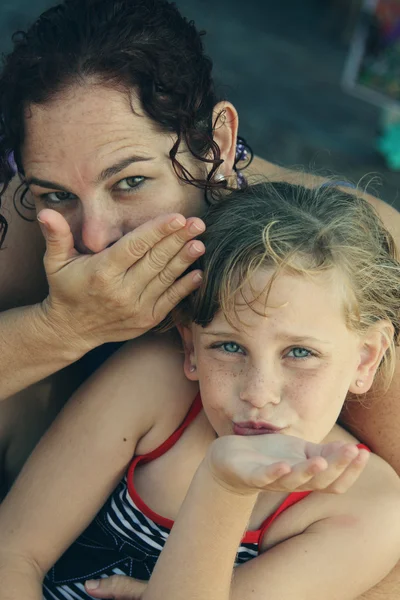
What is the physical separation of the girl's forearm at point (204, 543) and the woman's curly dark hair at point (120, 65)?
30.7 inches

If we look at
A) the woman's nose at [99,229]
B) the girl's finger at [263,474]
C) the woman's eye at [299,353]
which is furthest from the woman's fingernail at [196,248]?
the girl's finger at [263,474]

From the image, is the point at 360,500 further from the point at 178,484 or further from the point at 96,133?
the point at 96,133

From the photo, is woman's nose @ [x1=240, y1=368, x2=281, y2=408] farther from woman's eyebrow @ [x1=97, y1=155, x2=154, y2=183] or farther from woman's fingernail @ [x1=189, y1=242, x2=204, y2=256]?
woman's eyebrow @ [x1=97, y1=155, x2=154, y2=183]

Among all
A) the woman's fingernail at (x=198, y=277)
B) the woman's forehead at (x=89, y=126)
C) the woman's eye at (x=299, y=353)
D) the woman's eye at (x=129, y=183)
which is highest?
the woman's forehead at (x=89, y=126)

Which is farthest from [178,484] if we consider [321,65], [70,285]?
[321,65]

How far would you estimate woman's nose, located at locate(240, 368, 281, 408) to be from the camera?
179 cm

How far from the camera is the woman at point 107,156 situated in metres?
1.96

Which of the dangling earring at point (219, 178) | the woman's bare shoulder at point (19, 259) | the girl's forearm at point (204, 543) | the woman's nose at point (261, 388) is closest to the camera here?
the girl's forearm at point (204, 543)

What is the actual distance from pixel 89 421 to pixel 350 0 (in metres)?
5.77

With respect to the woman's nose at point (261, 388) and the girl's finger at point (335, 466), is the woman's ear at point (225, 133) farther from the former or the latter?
the girl's finger at point (335, 466)

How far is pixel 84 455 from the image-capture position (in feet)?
6.76

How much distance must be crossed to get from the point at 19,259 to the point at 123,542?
2.89 feet

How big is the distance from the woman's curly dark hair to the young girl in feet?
0.75

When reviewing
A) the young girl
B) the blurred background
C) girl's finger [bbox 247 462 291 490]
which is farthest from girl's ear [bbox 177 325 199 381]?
the blurred background
